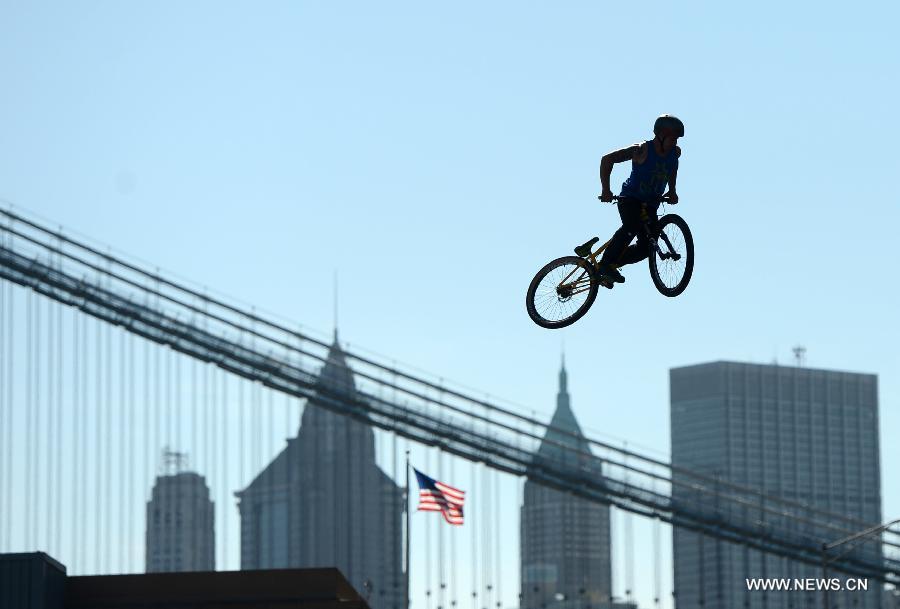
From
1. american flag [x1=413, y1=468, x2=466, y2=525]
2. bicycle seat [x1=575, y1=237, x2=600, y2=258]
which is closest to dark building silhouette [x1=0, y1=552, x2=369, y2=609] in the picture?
american flag [x1=413, y1=468, x2=466, y2=525]

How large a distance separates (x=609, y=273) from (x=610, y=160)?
218cm

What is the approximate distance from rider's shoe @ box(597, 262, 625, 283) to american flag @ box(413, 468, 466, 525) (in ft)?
207

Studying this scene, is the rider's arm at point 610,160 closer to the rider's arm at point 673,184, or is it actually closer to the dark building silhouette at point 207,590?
the rider's arm at point 673,184

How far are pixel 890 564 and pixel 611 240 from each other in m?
115

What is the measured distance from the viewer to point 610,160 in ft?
89.3

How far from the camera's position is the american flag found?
9175 cm

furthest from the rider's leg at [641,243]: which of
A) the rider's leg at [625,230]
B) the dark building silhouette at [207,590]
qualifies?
the dark building silhouette at [207,590]

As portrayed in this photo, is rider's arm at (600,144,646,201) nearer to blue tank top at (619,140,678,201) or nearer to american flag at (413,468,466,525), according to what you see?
blue tank top at (619,140,678,201)

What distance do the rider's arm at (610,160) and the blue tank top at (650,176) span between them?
186 mm

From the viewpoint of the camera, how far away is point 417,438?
13138 cm

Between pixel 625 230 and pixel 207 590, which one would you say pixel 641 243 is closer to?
pixel 625 230

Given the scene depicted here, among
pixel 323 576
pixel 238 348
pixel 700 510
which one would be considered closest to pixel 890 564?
pixel 700 510

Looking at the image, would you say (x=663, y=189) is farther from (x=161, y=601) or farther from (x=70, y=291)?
(x=70, y=291)

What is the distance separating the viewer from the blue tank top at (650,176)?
2720cm
